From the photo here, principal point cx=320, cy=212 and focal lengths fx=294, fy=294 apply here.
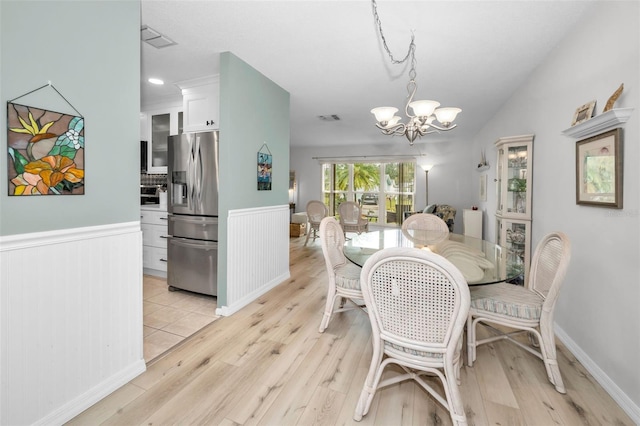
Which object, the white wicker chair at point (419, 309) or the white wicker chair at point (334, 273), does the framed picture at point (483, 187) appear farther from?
the white wicker chair at point (419, 309)

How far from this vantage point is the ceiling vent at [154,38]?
2.32m

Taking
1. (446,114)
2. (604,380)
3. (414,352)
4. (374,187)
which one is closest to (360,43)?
(446,114)

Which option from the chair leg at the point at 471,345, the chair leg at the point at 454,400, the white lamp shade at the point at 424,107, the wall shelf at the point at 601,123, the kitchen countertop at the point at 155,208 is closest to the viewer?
the chair leg at the point at 454,400

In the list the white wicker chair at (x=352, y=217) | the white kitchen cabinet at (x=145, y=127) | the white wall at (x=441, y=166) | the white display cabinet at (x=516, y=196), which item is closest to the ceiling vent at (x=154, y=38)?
the white kitchen cabinet at (x=145, y=127)

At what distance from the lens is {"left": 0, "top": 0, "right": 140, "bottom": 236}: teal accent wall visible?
1241 mm

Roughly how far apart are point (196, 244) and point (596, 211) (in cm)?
332

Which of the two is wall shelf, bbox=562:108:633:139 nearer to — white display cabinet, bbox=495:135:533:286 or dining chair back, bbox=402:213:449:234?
white display cabinet, bbox=495:135:533:286

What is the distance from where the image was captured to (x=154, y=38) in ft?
7.98

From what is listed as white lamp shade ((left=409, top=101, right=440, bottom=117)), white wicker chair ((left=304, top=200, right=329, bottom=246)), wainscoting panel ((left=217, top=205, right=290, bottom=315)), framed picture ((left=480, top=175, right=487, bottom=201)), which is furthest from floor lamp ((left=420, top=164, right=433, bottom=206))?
white lamp shade ((left=409, top=101, right=440, bottom=117))

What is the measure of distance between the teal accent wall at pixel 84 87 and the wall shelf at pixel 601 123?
2743 millimetres

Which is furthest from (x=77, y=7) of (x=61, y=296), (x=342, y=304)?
(x=342, y=304)

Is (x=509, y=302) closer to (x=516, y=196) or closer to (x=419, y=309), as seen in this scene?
(x=419, y=309)

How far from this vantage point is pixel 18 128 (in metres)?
1.25

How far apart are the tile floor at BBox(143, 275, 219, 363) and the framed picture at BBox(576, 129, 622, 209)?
9.95 ft
